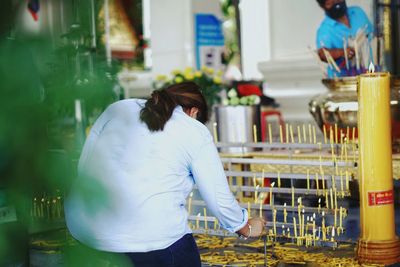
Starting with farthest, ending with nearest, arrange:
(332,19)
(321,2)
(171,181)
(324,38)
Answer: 1. (321,2)
2. (332,19)
3. (324,38)
4. (171,181)

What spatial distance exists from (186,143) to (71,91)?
1.70 meters

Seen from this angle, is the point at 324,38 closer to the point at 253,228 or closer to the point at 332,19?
the point at 332,19

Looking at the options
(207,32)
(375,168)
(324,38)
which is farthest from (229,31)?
(375,168)

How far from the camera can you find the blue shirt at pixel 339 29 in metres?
6.13

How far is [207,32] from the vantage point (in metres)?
8.91

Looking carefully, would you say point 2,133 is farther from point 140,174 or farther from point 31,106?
point 140,174

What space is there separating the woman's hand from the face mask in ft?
13.7

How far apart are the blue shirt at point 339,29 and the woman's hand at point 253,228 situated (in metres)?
3.55

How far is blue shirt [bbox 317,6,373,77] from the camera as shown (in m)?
6.13

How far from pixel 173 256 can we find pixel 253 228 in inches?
12.8

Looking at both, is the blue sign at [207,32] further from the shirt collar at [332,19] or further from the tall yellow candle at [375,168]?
the tall yellow candle at [375,168]

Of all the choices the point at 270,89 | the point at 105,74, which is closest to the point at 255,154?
the point at 270,89

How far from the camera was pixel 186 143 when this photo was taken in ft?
7.85

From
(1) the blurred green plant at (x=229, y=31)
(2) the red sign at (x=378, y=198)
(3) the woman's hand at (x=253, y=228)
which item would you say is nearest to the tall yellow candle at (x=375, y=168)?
(2) the red sign at (x=378, y=198)
